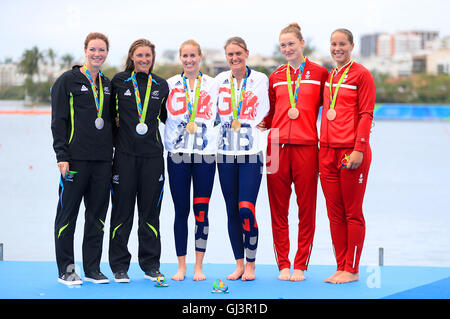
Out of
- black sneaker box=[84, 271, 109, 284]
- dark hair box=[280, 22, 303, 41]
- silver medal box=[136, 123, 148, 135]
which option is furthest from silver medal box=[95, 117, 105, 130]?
dark hair box=[280, 22, 303, 41]

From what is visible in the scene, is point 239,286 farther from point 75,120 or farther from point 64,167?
point 75,120

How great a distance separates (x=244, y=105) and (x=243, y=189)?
52 cm

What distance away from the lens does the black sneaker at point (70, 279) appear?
377 centimetres

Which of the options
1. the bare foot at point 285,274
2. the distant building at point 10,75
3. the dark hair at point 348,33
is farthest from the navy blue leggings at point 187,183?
the distant building at point 10,75

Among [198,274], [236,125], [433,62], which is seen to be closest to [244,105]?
[236,125]

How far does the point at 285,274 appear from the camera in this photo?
4.05 m

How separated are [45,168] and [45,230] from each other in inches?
224

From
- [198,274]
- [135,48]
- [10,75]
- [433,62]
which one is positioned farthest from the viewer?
[433,62]

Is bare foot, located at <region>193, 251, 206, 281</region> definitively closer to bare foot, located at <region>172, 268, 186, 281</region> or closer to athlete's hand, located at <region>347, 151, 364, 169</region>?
bare foot, located at <region>172, 268, 186, 281</region>

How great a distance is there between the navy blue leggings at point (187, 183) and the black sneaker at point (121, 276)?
378 mm

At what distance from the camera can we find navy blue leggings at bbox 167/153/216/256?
3.93 meters

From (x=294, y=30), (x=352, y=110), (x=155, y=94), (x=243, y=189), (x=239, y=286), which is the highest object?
(x=294, y=30)

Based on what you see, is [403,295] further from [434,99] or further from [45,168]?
[434,99]

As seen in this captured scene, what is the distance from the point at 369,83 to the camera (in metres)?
3.84
